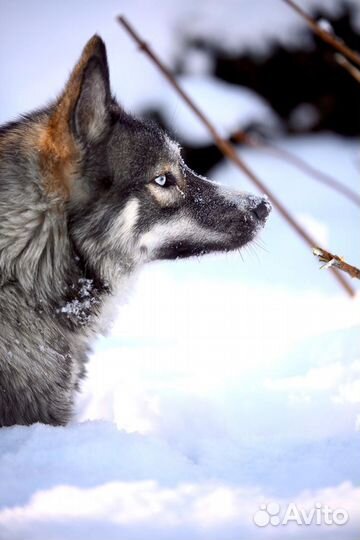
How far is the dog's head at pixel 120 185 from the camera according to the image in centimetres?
222

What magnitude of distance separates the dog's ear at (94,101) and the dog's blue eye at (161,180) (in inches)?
10.1

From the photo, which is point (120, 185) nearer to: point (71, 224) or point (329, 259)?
point (71, 224)

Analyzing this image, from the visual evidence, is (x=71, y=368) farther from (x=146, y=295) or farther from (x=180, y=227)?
(x=146, y=295)

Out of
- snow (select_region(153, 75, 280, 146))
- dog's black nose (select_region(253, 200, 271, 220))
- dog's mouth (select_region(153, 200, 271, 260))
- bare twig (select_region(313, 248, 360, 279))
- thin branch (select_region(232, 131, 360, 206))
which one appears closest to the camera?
bare twig (select_region(313, 248, 360, 279))

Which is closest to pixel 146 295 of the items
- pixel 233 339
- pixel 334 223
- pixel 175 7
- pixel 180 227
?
pixel 233 339

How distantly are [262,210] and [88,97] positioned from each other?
2.70ft

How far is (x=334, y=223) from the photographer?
521 centimetres

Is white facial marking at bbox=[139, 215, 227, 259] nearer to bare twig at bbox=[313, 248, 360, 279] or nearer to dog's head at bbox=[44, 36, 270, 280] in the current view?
dog's head at bbox=[44, 36, 270, 280]

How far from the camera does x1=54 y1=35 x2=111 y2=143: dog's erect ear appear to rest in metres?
2.13

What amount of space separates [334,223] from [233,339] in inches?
87.4

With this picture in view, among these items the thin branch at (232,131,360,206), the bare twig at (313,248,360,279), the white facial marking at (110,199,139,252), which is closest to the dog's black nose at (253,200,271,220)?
the thin branch at (232,131,360,206)

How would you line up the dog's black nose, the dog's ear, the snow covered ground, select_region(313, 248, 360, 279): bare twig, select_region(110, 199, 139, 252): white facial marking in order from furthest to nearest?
the dog's black nose
select_region(110, 199, 139, 252): white facial marking
the dog's ear
select_region(313, 248, 360, 279): bare twig
the snow covered ground

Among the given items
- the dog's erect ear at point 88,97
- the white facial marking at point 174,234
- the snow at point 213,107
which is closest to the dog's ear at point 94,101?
the dog's erect ear at point 88,97

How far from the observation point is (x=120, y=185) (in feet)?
7.55
